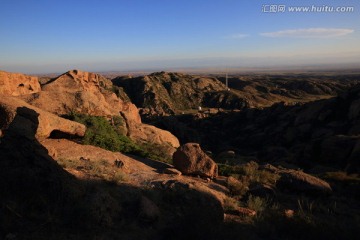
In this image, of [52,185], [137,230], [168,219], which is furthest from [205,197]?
[52,185]

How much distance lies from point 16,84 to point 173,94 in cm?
6145

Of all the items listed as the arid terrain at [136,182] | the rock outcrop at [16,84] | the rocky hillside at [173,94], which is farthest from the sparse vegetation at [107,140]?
the rocky hillside at [173,94]

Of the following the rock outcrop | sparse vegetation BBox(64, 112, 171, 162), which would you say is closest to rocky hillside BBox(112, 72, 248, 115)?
the rock outcrop

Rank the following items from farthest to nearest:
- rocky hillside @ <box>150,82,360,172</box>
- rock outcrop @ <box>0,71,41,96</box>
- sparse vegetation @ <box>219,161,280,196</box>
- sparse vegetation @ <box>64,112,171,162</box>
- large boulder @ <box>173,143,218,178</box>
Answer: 1. rocky hillside @ <box>150,82,360,172</box>
2. rock outcrop @ <box>0,71,41,96</box>
3. sparse vegetation @ <box>64,112,171,162</box>
4. sparse vegetation @ <box>219,161,280,196</box>
5. large boulder @ <box>173,143,218,178</box>

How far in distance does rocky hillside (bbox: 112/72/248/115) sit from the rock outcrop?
1909 inches

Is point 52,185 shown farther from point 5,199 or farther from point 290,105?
point 290,105

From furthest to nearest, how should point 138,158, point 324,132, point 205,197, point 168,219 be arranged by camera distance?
1. point 324,132
2. point 138,158
3. point 205,197
4. point 168,219

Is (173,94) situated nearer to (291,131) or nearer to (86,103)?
(291,131)

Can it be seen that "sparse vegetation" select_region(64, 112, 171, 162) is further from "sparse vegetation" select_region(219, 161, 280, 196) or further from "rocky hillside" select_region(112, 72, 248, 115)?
"rocky hillside" select_region(112, 72, 248, 115)

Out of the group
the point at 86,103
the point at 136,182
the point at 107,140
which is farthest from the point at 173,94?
the point at 136,182

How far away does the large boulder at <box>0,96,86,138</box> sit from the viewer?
448 inches

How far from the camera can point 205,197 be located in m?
8.83

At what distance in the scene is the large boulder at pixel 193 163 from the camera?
12719mm

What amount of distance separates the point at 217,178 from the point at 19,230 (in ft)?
27.8
